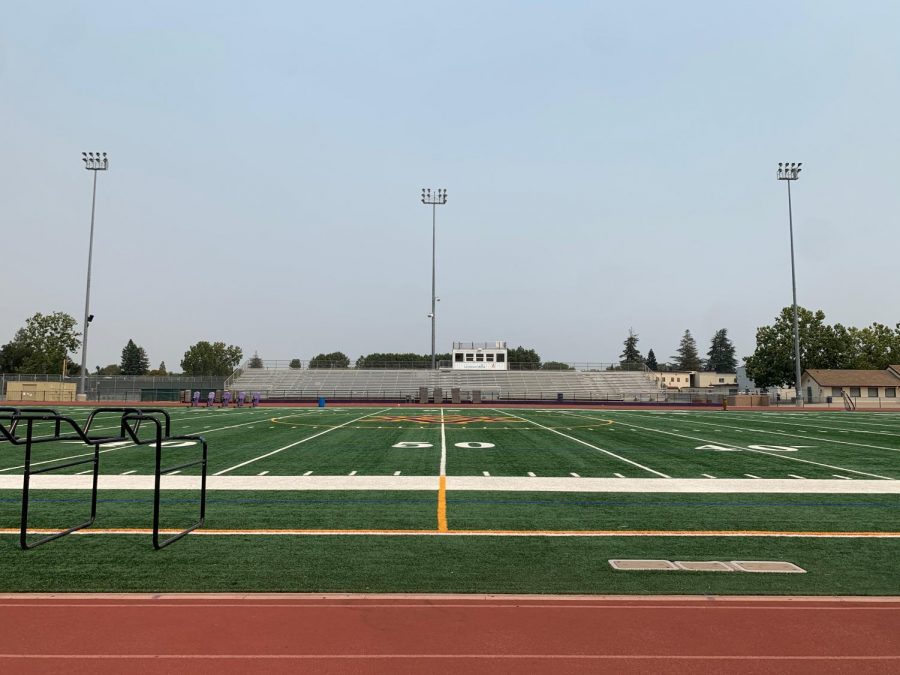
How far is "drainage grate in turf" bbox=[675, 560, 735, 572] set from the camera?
596 centimetres

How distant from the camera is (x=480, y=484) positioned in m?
11.1

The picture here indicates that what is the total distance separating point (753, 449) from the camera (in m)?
16.8

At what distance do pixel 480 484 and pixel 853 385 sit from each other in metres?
64.5

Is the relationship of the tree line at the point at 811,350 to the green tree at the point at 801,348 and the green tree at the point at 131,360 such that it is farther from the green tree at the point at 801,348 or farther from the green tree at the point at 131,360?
the green tree at the point at 131,360

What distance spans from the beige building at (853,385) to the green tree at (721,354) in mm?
99255

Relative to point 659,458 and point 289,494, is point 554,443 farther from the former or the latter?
point 289,494

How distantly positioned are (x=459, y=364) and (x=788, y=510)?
202 ft

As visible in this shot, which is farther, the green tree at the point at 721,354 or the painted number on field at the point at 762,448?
the green tree at the point at 721,354

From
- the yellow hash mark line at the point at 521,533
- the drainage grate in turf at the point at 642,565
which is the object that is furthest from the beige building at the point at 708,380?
the drainage grate in turf at the point at 642,565
